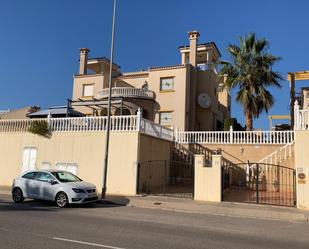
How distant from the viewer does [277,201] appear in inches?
636

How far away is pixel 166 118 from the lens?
32.4 meters

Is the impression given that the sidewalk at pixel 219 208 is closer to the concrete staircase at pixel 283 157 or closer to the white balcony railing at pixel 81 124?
the white balcony railing at pixel 81 124

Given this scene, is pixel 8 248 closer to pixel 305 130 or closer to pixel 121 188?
pixel 121 188

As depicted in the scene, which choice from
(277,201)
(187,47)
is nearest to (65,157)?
(277,201)

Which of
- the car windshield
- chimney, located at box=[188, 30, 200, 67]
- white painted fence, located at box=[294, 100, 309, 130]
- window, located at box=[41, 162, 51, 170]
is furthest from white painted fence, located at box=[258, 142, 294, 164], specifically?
chimney, located at box=[188, 30, 200, 67]

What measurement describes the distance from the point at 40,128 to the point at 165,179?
332 inches

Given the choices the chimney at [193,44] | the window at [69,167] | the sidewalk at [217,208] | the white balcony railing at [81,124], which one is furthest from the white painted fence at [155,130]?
the chimney at [193,44]

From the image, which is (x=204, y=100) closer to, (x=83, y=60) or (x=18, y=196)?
(x=83, y=60)

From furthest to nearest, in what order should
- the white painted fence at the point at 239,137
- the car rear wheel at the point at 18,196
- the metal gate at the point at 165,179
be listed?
the white painted fence at the point at 239,137 → the metal gate at the point at 165,179 → the car rear wheel at the point at 18,196

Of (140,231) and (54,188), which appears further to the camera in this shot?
(54,188)

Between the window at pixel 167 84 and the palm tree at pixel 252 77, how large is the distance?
7.17 meters

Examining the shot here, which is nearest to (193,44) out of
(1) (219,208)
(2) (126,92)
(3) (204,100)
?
(3) (204,100)

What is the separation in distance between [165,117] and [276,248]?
989 inches

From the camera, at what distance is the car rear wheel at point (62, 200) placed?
13.9 metres
